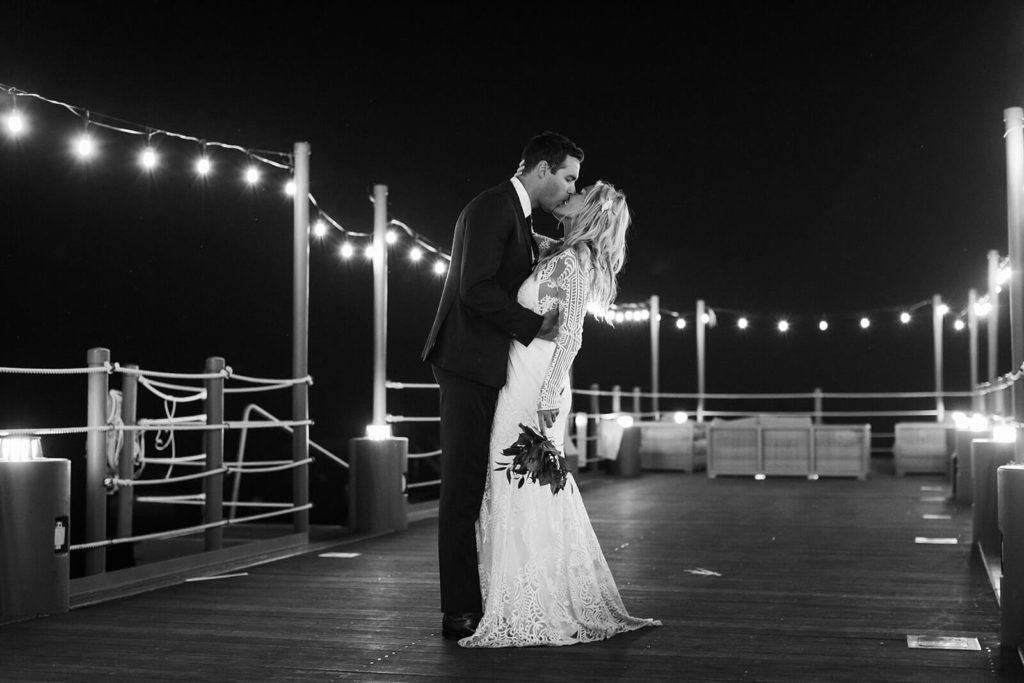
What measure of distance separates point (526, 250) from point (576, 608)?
2.67ft

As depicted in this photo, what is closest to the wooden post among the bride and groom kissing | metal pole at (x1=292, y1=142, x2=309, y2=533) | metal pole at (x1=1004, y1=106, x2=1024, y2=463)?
metal pole at (x1=292, y1=142, x2=309, y2=533)

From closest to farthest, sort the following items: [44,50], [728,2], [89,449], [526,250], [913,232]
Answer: [526,250], [89,449], [44,50], [728,2], [913,232]

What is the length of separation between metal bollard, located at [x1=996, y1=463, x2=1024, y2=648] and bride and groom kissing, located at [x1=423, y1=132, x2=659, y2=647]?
818 mm

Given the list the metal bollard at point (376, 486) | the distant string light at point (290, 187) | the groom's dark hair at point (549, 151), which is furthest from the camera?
the metal bollard at point (376, 486)

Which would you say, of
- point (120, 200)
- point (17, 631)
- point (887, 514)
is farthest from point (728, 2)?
point (17, 631)

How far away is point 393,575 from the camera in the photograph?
367 centimetres

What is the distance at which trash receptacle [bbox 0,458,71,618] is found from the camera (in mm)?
2793

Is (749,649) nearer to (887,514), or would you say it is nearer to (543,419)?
(543,419)

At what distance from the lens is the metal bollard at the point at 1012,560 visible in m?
2.37

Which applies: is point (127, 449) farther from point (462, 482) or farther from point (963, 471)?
point (963, 471)

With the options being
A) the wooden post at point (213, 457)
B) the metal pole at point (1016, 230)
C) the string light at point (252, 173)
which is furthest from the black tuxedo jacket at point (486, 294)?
the string light at point (252, 173)

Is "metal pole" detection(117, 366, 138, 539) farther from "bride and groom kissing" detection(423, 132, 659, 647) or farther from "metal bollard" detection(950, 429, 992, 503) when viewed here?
"metal bollard" detection(950, 429, 992, 503)

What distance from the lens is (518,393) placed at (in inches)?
101

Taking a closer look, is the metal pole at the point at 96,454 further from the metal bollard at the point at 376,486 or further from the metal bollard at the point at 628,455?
the metal bollard at the point at 628,455
